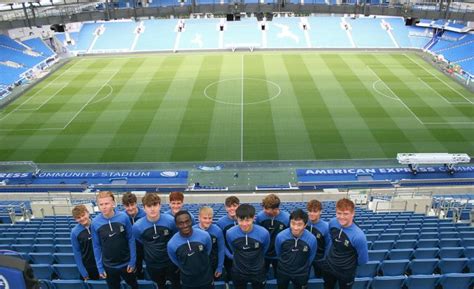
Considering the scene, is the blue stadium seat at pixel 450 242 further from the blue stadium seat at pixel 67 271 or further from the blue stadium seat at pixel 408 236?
the blue stadium seat at pixel 67 271

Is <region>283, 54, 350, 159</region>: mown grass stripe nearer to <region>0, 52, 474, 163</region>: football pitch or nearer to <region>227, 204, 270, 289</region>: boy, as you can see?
<region>0, 52, 474, 163</region>: football pitch

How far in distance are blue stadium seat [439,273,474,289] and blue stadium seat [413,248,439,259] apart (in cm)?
124

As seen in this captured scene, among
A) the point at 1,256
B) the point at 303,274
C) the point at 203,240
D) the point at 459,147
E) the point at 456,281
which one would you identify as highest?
the point at 1,256

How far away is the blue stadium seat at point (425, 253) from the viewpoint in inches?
270

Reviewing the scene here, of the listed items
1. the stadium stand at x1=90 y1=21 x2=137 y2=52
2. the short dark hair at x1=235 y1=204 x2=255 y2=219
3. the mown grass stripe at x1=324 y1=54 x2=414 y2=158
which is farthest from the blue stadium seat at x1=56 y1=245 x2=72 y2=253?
the stadium stand at x1=90 y1=21 x2=137 y2=52

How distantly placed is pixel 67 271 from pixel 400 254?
5.56m

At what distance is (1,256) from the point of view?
251 cm

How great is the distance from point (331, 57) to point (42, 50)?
28.0 metres

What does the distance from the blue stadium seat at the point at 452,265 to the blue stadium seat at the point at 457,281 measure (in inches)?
28.2

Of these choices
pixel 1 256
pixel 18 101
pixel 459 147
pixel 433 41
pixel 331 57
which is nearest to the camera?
pixel 1 256

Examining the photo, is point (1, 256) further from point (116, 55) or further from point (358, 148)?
point (116, 55)

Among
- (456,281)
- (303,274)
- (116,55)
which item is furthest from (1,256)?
(116,55)

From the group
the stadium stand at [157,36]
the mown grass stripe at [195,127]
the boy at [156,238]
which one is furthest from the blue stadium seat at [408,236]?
the stadium stand at [157,36]

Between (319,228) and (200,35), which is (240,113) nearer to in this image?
(319,228)
